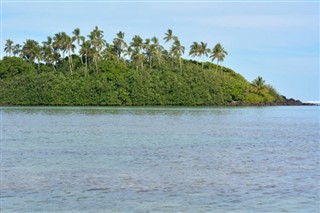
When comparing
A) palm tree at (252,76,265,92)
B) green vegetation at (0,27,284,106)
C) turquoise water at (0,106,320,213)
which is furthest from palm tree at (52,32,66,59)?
turquoise water at (0,106,320,213)

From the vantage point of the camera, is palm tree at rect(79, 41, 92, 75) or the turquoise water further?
palm tree at rect(79, 41, 92, 75)

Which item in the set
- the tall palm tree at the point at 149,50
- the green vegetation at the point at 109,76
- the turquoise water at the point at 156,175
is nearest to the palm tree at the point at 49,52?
the green vegetation at the point at 109,76

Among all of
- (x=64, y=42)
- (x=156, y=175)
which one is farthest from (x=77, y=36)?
(x=156, y=175)

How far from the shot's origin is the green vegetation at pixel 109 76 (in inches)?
4606

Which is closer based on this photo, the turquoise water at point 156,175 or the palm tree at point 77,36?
the turquoise water at point 156,175

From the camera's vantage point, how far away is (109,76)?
387 ft

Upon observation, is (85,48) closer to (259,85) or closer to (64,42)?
(64,42)

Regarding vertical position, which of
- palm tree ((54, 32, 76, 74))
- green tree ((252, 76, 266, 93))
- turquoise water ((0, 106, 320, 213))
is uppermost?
palm tree ((54, 32, 76, 74))

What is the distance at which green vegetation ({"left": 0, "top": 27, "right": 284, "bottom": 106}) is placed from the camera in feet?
384

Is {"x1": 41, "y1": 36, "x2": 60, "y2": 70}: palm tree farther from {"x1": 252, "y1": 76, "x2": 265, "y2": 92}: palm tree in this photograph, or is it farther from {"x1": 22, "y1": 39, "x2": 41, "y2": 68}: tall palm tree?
{"x1": 252, "y1": 76, "x2": 265, "y2": 92}: palm tree

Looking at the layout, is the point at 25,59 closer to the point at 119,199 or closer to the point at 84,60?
the point at 84,60

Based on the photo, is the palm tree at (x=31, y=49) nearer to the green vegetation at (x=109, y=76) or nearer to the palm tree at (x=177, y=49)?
the green vegetation at (x=109, y=76)

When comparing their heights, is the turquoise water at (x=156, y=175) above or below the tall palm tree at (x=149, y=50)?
below

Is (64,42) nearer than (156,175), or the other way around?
(156,175)
